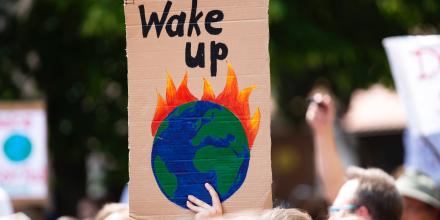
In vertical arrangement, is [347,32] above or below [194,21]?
above

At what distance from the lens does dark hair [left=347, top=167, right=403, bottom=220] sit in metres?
4.31

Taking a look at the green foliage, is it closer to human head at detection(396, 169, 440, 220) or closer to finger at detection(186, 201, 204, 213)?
human head at detection(396, 169, 440, 220)

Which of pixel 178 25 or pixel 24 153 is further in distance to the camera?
pixel 24 153

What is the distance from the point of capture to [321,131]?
4.97 meters

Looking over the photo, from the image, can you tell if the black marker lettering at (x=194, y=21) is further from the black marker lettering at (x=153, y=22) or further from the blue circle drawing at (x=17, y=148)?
the blue circle drawing at (x=17, y=148)

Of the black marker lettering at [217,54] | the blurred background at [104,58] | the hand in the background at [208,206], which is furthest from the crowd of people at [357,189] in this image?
the blurred background at [104,58]

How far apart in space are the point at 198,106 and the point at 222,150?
167mm

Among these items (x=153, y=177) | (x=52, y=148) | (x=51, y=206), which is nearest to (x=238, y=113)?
(x=153, y=177)

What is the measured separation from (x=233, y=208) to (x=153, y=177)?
0.93ft

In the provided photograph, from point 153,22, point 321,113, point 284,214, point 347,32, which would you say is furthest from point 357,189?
point 347,32

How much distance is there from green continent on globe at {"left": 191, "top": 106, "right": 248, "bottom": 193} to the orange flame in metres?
0.02

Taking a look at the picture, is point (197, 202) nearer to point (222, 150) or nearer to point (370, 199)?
point (222, 150)

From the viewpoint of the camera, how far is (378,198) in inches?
171

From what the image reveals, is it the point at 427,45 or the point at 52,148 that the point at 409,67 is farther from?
the point at 52,148
